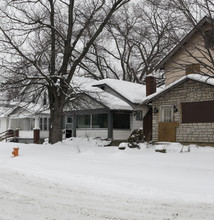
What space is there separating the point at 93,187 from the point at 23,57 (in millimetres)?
12246

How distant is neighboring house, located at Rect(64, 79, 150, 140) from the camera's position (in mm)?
22969

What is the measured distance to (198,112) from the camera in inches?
687

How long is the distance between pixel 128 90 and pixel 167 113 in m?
7.25

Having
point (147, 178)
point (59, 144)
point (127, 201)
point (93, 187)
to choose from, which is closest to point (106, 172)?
point (147, 178)

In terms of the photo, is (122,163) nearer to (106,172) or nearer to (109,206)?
(106,172)

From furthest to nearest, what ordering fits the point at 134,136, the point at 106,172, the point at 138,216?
the point at 134,136
the point at 106,172
the point at 138,216

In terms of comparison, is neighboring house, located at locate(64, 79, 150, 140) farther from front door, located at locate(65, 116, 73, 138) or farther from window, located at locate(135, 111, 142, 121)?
front door, located at locate(65, 116, 73, 138)

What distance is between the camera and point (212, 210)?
5832mm

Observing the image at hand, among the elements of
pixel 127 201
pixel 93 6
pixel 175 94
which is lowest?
pixel 127 201

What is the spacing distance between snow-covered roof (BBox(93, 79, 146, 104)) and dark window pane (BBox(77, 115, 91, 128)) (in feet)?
11.0

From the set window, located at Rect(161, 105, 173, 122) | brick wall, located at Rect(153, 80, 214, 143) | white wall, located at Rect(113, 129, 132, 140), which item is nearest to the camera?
brick wall, located at Rect(153, 80, 214, 143)

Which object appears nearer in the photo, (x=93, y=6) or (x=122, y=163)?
(x=122, y=163)

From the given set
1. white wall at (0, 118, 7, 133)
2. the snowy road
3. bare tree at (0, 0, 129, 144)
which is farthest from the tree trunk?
white wall at (0, 118, 7, 133)

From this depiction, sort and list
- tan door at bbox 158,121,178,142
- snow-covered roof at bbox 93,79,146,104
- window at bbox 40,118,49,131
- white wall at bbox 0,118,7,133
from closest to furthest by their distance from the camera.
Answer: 1. tan door at bbox 158,121,178,142
2. snow-covered roof at bbox 93,79,146,104
3. window at bbox 40,118,49,131
4. white wall at bbox 0,118,7,133
